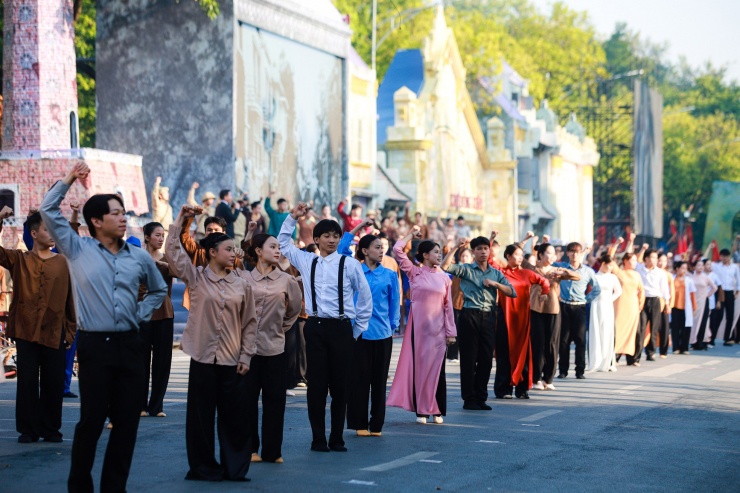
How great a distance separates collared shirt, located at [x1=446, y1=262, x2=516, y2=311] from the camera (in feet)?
48.0

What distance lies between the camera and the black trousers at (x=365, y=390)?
12.1 m

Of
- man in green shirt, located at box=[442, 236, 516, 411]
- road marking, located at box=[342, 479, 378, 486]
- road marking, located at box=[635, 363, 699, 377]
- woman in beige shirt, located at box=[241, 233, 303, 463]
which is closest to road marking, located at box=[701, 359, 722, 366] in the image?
road marking, located at box=[635, 363, 699, 377]

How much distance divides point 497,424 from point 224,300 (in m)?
4.36

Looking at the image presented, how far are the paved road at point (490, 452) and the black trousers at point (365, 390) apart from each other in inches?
8.3

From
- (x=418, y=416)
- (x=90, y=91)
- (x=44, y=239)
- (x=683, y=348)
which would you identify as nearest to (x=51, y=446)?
(x=44, y=239)

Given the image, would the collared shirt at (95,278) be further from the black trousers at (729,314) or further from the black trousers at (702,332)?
the black trousers at (729,314)

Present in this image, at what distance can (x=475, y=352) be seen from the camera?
1463 centimetres

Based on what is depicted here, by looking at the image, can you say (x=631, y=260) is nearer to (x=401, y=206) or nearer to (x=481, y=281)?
(x=481, y=281)

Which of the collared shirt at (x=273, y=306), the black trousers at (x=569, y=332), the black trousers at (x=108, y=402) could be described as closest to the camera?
the black trousers at (x=108, y=402)

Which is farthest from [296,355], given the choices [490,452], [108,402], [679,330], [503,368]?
Result: [679,330]

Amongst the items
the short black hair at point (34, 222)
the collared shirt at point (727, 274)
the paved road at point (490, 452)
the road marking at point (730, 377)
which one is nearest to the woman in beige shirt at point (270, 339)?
the paved road at point (490, 452)

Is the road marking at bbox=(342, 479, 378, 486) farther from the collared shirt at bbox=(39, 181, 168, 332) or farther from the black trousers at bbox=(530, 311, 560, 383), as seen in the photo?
the black trousers at bbox=(530, 311, 560, 383)

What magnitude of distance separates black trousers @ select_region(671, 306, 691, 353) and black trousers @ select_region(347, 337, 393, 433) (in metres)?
15.3

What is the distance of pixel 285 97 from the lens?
1289 inches
